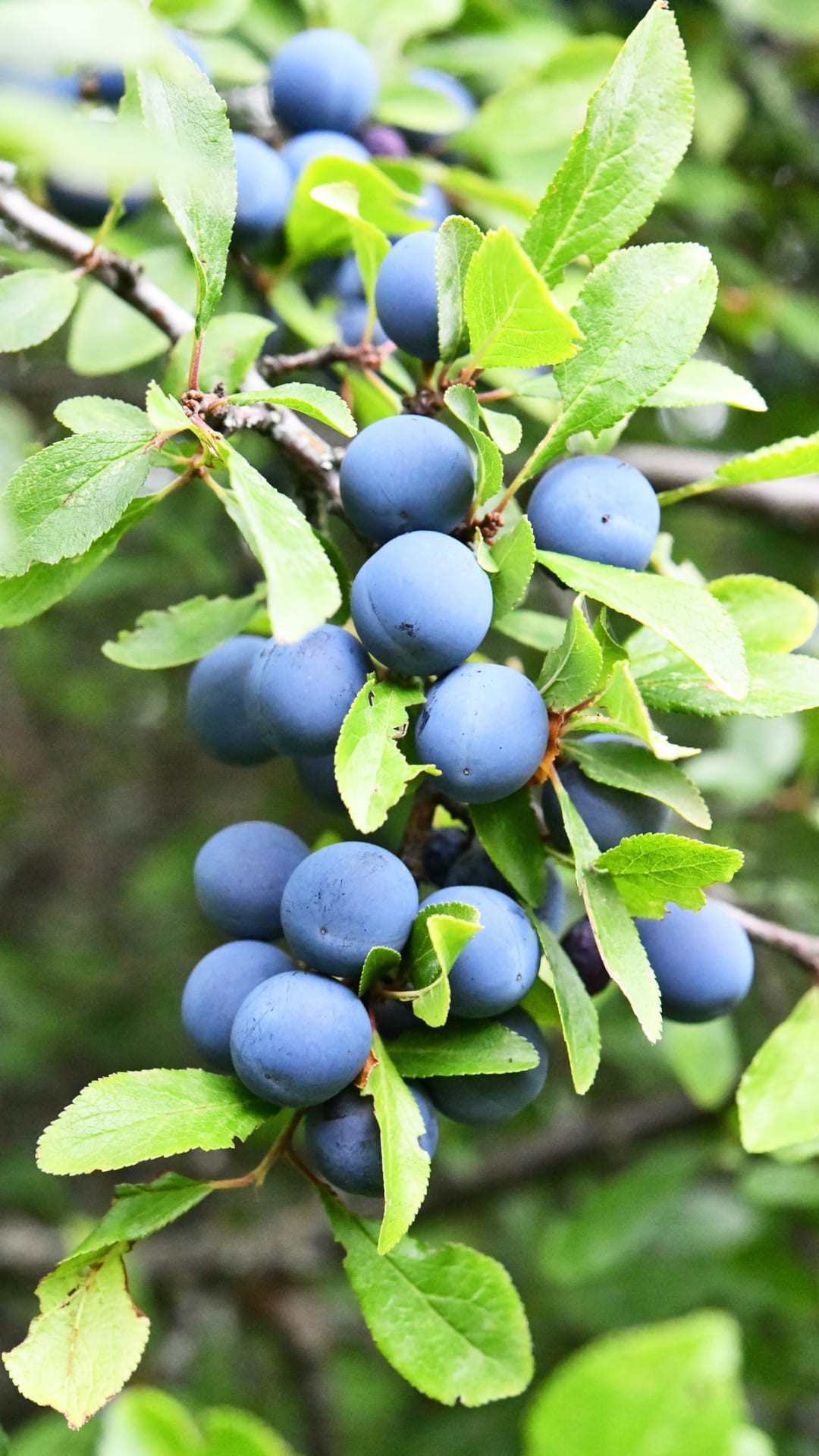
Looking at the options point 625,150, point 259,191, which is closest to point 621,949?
point 625,150

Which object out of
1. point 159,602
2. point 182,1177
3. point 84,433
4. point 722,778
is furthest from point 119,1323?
point 159,602

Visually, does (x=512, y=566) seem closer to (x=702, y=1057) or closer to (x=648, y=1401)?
(x=648, y=1401)

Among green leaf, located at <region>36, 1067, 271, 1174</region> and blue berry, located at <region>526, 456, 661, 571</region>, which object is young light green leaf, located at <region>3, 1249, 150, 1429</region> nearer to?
green leaf, located at <region>36, 1067, 271, 1174</region>

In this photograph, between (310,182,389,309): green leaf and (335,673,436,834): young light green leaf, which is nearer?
(335,673,436,834): young light green leaf

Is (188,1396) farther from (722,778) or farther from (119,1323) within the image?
(119,1323)

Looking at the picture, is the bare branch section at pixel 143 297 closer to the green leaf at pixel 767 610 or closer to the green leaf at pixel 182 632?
the green leaf at pixel 182 632

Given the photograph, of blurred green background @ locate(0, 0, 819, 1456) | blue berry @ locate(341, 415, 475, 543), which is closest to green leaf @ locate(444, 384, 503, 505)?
blue berry @ locate(341, 415, 475, 543)
